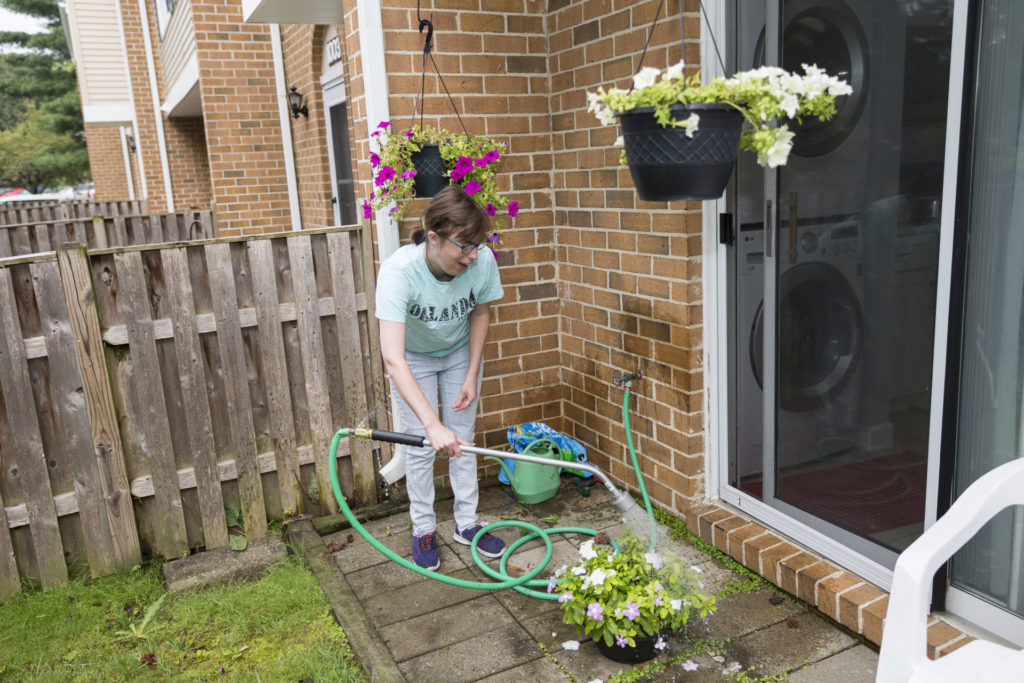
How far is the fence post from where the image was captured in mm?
3240

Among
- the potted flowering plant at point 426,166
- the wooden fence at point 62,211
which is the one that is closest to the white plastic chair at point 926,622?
the potted flowering plant at point 426,166

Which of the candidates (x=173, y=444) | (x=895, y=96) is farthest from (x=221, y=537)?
(x=895, y=96)

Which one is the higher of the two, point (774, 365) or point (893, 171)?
point (893, 171)

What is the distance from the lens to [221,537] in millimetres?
3711

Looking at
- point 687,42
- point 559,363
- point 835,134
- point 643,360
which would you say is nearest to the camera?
point 835,134

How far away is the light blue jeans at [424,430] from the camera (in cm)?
326

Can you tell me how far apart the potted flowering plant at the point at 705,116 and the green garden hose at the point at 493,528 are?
3.36 feet

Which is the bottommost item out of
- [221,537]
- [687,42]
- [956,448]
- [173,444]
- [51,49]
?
[221,537]

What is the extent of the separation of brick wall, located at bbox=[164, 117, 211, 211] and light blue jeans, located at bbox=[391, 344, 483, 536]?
32.8 feet

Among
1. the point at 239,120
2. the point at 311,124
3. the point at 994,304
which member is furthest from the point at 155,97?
the point at 994,304

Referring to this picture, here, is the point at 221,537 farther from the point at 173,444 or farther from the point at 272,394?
the point at 272,394

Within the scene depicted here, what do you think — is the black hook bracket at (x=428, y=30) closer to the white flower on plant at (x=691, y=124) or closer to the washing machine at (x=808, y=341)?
the washing machine at (x=808, y=341)

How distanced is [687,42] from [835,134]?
72cm

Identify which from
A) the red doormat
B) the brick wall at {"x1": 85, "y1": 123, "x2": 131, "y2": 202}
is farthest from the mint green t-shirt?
the brick wall at {"x1": 85, "y1": 123, "x2": 131, "y2": 202}
